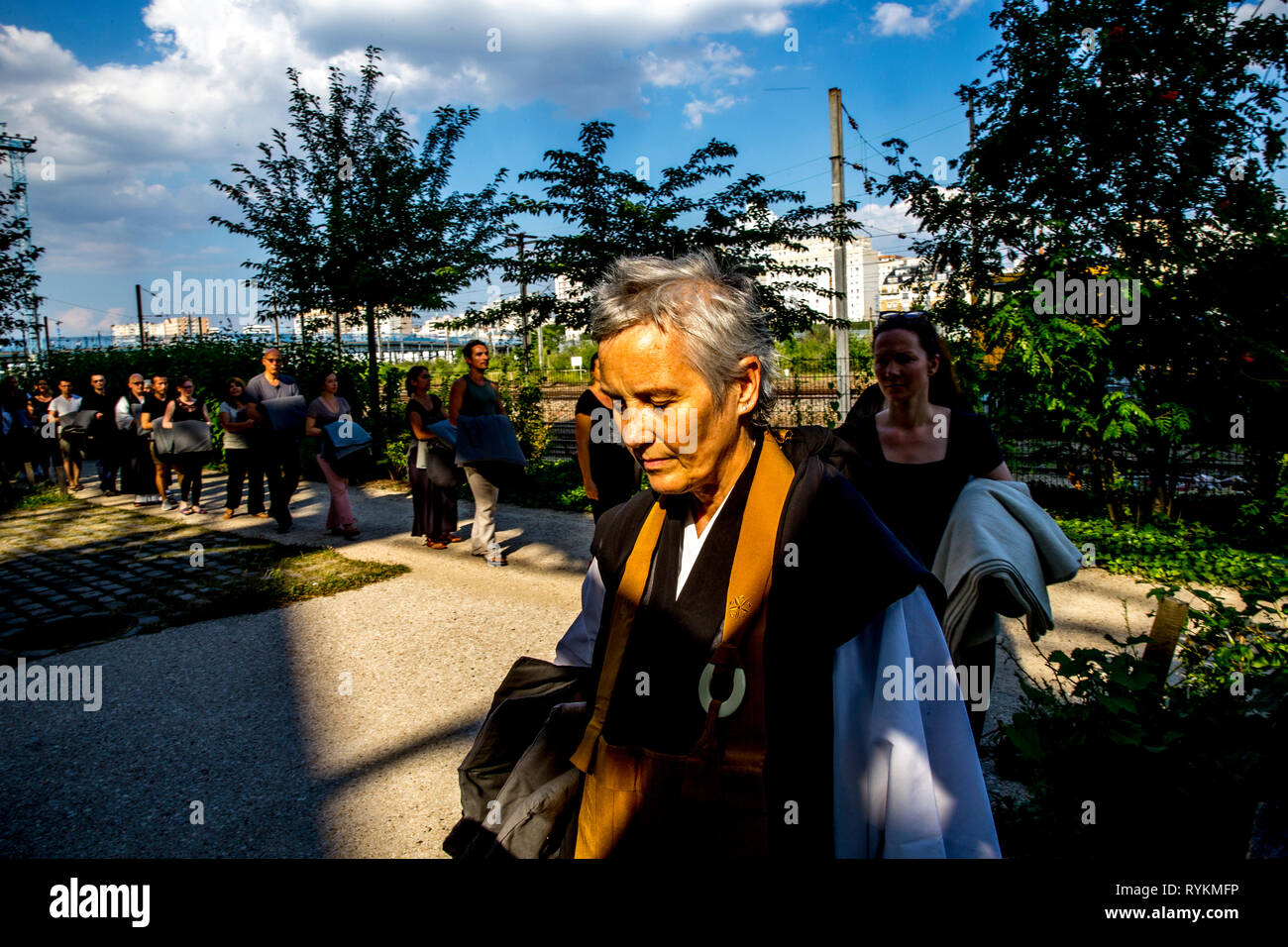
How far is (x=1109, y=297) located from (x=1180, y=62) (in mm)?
2364

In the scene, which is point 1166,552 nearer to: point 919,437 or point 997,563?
point 919,437

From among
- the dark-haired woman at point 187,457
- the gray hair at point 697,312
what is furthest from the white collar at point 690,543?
the dark-haired woman at point 187,457

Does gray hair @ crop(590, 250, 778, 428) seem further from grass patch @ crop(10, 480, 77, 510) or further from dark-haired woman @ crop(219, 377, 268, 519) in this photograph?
Result: grass patch @ crop(10, 480, 77, 510)

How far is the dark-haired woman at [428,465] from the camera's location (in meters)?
8.44

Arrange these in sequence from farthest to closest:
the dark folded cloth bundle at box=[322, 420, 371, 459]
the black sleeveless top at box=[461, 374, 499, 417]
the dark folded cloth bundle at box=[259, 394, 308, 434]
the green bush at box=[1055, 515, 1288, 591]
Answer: the dark folded cloth bundle at box=[259, 394, 308, 434], the dark folded cloth bundle at box=[322, 420, 371, 459], the black sleeveless top at box=[461, 374, 499, 417], the green bush at box=[1055, 515, 1288, 591]

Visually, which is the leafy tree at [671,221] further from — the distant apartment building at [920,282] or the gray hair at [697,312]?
the gray hair at [697,312]

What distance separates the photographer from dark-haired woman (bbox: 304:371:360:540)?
9055 millimetres

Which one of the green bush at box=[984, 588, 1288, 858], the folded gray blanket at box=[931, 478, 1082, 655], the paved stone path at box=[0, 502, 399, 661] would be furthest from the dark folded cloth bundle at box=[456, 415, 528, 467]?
the green bush at box=[984, 588, 1288, 858]
